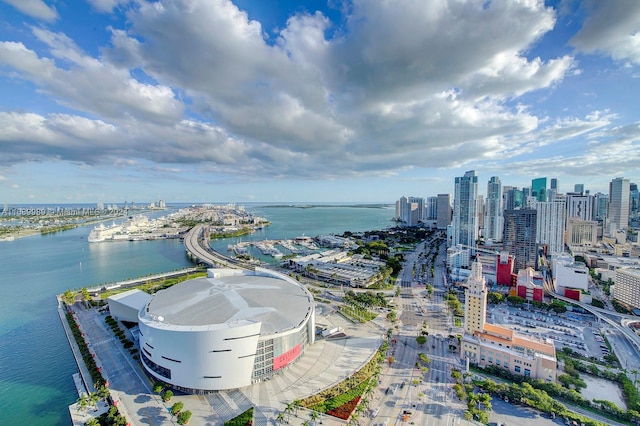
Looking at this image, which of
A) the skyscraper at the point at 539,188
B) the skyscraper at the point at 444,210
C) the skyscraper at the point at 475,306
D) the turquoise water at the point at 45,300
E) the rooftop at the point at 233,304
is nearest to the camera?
the turquoise water at the point at 45,300

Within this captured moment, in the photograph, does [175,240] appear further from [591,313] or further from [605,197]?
[605,197]

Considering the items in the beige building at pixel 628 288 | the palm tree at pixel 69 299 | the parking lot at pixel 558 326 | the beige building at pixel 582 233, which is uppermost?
the beige building at pixel 582 233

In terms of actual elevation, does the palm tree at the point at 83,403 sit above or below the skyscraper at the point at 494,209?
below

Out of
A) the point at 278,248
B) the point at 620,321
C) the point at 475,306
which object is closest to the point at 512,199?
the point at 620,321

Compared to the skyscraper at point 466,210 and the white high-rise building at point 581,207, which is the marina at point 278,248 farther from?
the white high-rise building at point 581,207

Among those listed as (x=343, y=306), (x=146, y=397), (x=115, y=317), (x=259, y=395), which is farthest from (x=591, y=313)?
(x=115, y=317)

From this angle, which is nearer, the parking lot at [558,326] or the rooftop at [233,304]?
the rooftop at [233,304]

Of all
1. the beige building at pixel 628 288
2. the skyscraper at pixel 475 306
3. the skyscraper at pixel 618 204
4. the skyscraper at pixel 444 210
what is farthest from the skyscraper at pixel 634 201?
the skyscraper at pixel 475 306

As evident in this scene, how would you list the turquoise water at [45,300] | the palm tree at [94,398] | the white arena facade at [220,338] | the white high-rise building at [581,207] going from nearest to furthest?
the palm tree at [94,398] < the white arena facade at [220,338] < the turquoise water at [45,300] < the white high-rise building at [581,207]
